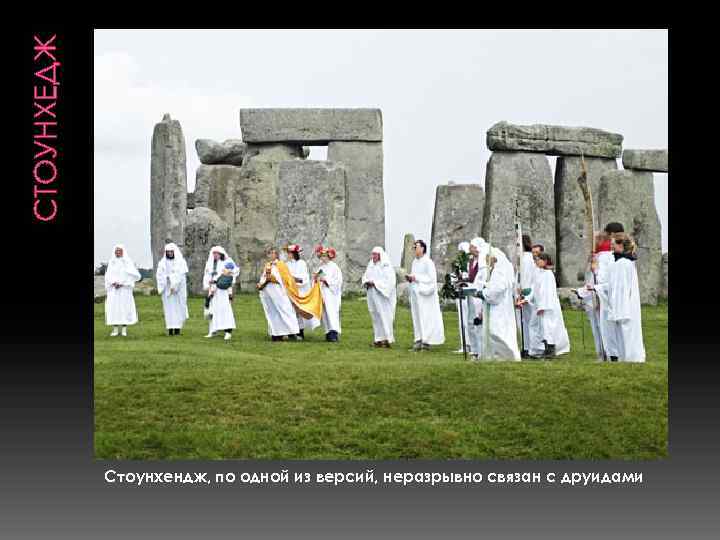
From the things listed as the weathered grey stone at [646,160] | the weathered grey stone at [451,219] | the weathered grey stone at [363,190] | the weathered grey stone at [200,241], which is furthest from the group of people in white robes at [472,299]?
the weathered grey stone at [363,190]

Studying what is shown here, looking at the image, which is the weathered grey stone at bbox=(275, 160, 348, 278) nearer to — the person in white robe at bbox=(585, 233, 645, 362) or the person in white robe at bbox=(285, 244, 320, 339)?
the person in white robe at bbox=(285, 244, 320, 339)

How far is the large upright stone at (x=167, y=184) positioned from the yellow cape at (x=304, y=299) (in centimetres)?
902

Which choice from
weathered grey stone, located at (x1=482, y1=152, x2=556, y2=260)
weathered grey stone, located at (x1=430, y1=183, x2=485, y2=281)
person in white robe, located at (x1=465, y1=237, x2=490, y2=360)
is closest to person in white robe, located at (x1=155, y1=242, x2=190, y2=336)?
person in white robe, located at (x1=465, y1=237, x2=490, y2=360)

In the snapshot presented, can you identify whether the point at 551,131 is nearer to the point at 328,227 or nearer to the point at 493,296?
the point at 328,227

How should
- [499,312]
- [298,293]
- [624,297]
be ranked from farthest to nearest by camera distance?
[298,293], [499,312], [624,297]

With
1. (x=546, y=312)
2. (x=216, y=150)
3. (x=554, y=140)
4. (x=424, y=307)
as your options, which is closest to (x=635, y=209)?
(x=554, y=140)

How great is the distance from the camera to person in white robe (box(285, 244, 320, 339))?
2594cm

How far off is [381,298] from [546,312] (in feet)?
9.89

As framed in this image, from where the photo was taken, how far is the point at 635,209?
3497 centimetres

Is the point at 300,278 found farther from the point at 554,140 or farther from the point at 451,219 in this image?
the point at 554,140

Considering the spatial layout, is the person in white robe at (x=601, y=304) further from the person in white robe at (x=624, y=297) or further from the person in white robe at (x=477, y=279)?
the person in white robe at (x=477, y=279)

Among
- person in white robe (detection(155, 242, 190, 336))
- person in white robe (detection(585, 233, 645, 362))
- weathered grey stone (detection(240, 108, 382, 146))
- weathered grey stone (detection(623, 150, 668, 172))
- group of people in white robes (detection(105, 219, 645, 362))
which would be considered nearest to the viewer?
person in white robe (detection(585, 233, 645, 362))

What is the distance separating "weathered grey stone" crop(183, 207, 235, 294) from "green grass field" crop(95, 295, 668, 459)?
10.6 metres

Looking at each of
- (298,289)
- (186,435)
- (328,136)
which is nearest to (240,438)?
(186,435)
